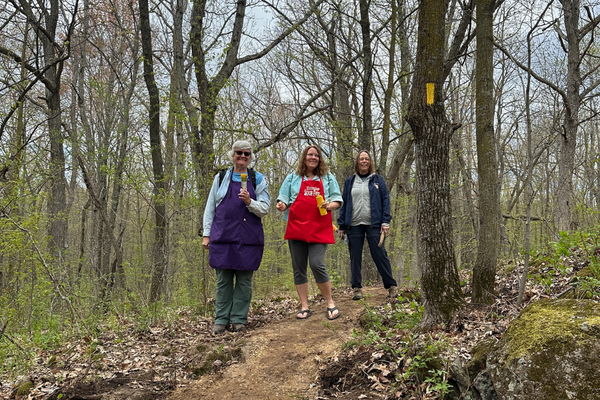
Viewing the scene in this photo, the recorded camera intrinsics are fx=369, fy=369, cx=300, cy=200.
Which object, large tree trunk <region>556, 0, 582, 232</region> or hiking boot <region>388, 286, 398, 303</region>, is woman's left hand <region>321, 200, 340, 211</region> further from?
large tree trunk <region>556, 0, 582, 232</region>

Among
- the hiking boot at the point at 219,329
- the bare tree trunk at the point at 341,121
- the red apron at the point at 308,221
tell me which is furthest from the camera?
the bare tree trunk at the point at 341,121

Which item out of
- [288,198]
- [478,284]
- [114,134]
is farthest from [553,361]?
[114,134]

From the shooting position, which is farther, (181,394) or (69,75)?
(69,75)

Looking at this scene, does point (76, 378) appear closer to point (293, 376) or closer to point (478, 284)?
point (293, 376)

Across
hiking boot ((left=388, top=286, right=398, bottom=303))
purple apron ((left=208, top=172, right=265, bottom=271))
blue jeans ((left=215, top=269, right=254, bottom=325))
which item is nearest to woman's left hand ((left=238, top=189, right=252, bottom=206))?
purple apron ((left=208, top=172, right=265, bottom=271))

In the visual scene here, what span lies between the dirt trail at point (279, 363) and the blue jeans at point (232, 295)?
349 millimetres

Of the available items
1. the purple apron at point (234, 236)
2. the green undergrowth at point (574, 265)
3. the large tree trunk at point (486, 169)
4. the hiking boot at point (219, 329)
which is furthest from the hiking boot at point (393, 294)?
the hiking boot at point (219, 329)

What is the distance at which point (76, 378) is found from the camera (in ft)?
11.6

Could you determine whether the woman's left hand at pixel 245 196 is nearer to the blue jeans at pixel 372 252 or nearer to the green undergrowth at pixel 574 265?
the blue jeans at pixel 372 252

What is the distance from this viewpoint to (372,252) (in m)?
4.98

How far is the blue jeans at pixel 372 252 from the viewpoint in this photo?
4.93 m

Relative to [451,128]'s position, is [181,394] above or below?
below

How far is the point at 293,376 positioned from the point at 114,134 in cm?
1237

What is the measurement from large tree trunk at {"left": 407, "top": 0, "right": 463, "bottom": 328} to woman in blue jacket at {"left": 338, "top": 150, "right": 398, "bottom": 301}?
4.36 ft
